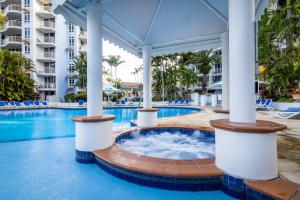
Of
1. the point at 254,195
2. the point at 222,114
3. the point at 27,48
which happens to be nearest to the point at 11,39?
the point at 27,48

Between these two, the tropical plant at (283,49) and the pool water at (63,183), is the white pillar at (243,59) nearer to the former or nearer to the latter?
the pool water at (63,183)

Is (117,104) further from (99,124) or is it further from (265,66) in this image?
(99,124)

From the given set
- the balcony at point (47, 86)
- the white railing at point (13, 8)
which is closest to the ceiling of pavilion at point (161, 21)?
the balcony at point (47, 86)

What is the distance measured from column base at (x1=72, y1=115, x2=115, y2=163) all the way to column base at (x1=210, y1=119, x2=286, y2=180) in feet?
9.40

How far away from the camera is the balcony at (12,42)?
111ft

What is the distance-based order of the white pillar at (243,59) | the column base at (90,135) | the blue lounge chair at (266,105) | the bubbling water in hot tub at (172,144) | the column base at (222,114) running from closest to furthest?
the white pillar at (243,59), the column base at (90,135), the bubbling water in hot tub at (172,144), the column base at (222,114), the blue lounge chair at (266,105)

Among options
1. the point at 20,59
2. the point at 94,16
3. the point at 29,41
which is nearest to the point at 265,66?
the point at 94,16

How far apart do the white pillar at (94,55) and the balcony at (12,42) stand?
118 ft

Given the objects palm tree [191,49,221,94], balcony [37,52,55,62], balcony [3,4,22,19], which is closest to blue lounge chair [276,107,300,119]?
palm tree [191,49,221,94]

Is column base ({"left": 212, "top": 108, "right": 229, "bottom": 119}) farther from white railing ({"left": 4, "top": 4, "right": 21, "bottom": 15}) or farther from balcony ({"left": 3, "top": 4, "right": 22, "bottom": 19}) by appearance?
white railing ({"left": 4, "top": 4, "right": 21, "bottom": 15})

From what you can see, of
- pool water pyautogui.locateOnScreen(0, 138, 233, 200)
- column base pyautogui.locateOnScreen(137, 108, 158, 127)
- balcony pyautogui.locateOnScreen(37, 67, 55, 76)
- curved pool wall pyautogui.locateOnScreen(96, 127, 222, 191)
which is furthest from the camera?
balcony pyautogui.locateOnScreen(37, 67, 55, 76)

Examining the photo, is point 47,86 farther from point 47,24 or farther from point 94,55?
point 94,55

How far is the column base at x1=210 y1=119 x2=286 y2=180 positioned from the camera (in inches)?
117

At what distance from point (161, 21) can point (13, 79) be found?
24684 millimetres
